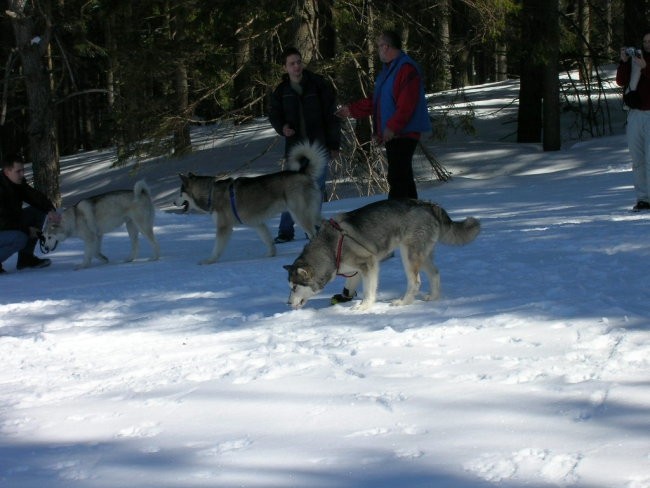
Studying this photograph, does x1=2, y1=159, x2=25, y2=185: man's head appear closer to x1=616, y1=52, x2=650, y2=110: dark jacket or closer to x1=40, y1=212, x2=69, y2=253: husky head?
x1=40, y1=212, x2=69, y2=253: husky head

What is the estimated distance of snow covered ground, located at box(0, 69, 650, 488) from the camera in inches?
123

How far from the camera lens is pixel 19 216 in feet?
31.7

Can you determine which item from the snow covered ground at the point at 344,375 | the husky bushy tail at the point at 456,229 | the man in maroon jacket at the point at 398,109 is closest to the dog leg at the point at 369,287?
the snow covered ground at the point at 344,375

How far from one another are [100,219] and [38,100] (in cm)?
856

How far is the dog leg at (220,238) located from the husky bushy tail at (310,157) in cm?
→ 114

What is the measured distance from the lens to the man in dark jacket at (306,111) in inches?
355

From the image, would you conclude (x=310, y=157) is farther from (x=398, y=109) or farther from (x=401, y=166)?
(x=398, y=109)

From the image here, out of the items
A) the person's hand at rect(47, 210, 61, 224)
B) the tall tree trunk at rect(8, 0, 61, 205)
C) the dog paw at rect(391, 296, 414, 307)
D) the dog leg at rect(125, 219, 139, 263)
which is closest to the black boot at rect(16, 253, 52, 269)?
the person's hand at rect(47, 210, 61, 224)

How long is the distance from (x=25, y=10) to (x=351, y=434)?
1564 centimetres

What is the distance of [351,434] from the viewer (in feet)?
11.3

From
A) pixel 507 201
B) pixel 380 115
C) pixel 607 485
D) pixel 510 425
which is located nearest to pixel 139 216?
pixel 380 115

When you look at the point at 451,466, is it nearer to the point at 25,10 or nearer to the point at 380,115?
the point at 380,115

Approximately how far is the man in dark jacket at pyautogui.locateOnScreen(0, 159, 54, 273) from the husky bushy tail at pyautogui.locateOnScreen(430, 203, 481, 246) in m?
5.61

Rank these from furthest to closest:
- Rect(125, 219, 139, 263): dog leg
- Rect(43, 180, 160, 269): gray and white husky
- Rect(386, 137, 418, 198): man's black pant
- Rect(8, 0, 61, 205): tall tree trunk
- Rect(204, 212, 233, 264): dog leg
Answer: Rect(8, 0, 61, 205): tall tree trunk → Rect(125, 219, 139, 263): dog leg → Rect(43, 180, 160, 269): gray and white husky → Rect(204, 212, 233, 264): dog leg → Rect(386, 137, 418, 198): man's black pant
